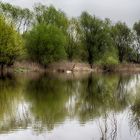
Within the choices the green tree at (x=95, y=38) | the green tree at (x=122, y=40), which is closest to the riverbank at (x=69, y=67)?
the green tree at (x=95, y=38)

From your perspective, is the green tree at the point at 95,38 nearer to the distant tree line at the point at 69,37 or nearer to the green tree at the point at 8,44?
the distant tree line at the point at 69,37

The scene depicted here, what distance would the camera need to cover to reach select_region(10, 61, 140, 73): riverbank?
7517 centimetres

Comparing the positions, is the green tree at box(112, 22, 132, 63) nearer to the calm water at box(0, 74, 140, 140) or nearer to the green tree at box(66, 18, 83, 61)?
the green tree at box(66, 18, 83, 61)

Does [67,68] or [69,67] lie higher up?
[69,67]

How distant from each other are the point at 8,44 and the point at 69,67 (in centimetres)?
2117

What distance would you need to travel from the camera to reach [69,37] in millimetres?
95125

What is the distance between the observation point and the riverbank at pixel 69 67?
75.2 m

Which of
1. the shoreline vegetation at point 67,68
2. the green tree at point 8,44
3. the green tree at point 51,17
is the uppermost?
the green tree at point 51,17

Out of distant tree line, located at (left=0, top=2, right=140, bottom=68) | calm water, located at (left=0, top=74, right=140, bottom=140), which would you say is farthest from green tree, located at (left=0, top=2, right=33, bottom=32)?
calm water, located at (left=0, top=74, right=140, bottom=140)

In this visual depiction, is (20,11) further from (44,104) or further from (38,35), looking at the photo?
(44,104)

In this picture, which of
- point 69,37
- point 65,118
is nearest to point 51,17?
point 69,37

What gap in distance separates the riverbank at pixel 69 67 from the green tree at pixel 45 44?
71.2 inches

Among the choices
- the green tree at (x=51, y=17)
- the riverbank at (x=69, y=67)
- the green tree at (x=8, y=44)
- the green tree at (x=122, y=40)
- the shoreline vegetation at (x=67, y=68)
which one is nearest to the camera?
the green tree at (x=8, y=44)

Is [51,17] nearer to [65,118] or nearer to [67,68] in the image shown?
[67,68]
